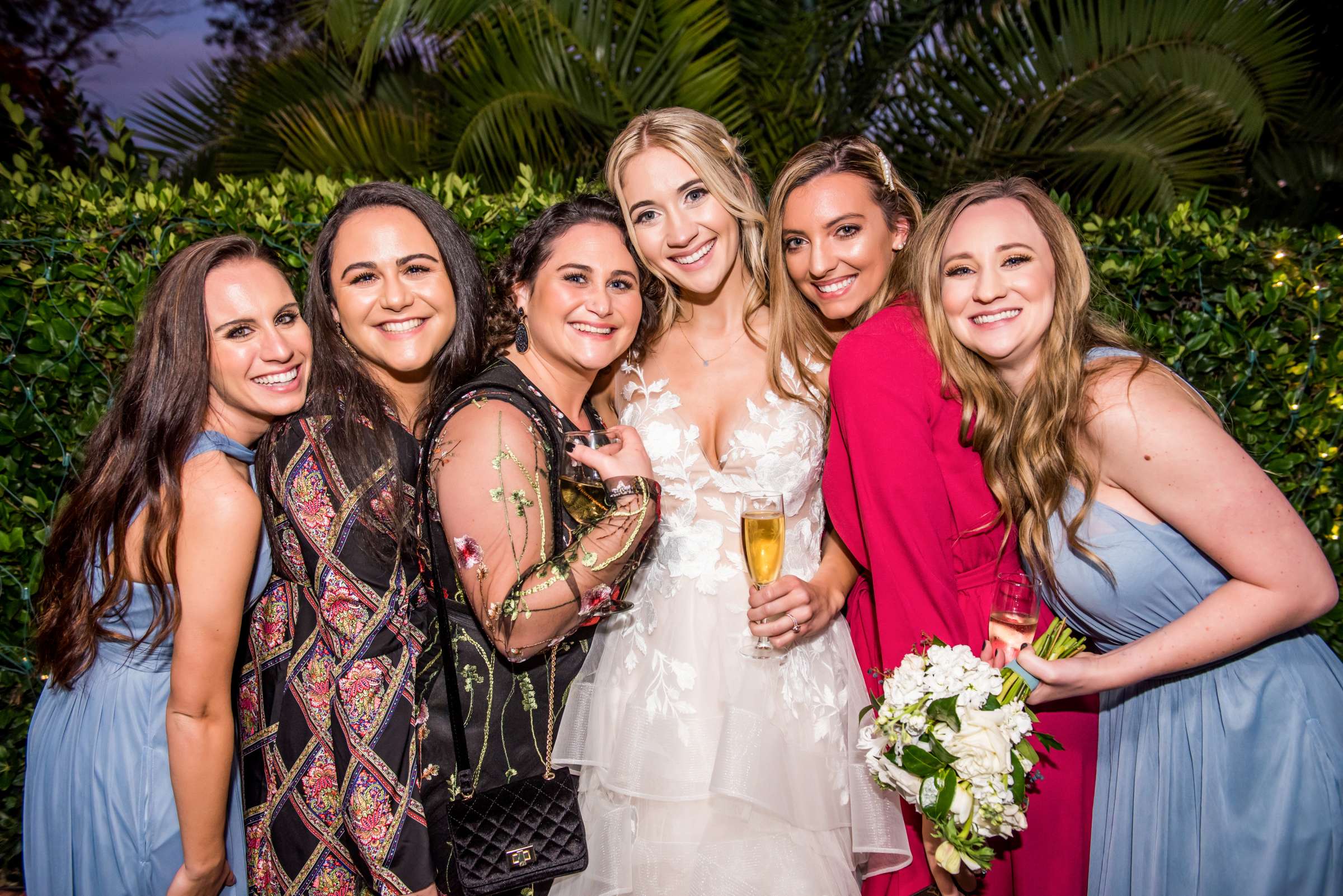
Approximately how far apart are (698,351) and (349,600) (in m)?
1.54

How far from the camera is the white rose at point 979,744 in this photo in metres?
2.10

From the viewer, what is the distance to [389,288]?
107 inches

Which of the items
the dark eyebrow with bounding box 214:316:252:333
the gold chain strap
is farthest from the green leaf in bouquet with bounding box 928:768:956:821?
the dark eyebrow with bounding box 214:316:252:333

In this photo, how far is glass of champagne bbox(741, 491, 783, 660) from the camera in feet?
8.14

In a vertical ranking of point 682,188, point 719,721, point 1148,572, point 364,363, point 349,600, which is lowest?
point 719,721

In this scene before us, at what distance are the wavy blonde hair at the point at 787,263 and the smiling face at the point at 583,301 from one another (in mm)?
576

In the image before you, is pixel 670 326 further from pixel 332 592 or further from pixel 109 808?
pixel 109 808

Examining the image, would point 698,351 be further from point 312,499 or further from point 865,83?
point 865,83

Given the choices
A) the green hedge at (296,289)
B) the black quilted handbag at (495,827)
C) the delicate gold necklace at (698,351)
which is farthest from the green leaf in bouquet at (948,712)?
the green hedge at (296,289)

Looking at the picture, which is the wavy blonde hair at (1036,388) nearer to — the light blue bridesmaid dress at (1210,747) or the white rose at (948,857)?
the light blue bridesmaid dress at (1210,747)

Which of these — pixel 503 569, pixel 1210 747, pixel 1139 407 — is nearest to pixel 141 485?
pixel 503 569

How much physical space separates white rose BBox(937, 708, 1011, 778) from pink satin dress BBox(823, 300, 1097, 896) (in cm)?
41

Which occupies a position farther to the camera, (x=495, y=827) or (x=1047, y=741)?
(x=495, y=827)

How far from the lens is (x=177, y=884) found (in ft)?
8.02
